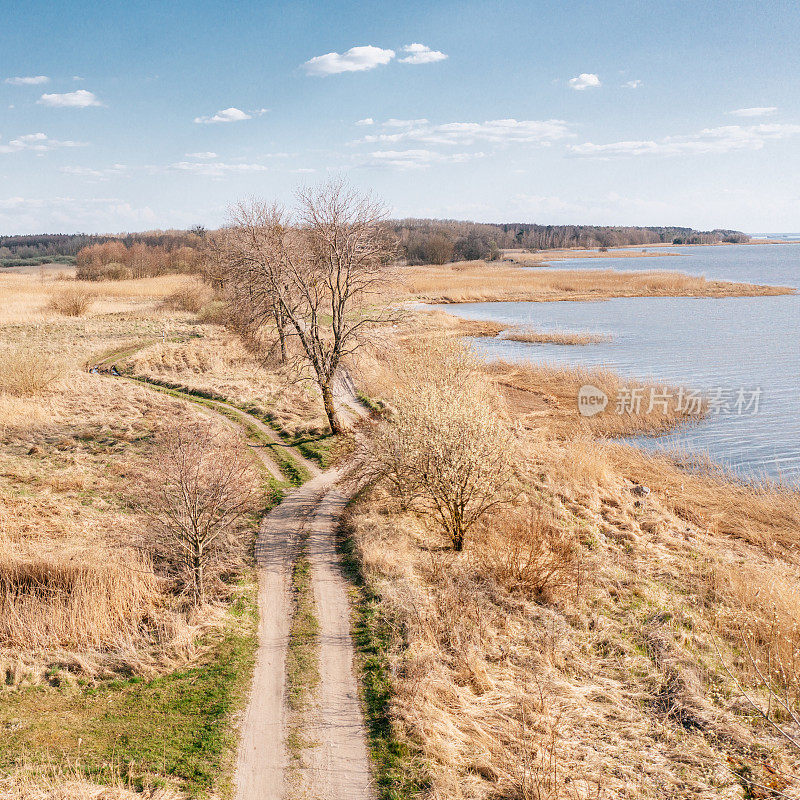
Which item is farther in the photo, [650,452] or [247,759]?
[650,452]

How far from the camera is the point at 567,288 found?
264 feet

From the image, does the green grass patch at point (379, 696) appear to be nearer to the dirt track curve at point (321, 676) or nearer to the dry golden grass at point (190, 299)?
the dirt track curve at point (321, 676)

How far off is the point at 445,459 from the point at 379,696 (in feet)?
22.6

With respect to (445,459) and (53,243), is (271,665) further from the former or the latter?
(53,243)

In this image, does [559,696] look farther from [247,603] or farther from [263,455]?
[263,455]

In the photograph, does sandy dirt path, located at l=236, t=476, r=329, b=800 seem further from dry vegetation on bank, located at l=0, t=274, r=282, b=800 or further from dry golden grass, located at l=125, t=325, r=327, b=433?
dry golden grass, located at l=125, t=325, r=327, b=433

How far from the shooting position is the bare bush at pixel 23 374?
93.2 ft

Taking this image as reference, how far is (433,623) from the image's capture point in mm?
11984

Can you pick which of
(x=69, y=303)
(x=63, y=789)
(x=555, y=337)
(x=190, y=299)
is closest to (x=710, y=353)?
(x=555, y=337)

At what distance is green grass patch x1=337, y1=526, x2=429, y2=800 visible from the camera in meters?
8.23

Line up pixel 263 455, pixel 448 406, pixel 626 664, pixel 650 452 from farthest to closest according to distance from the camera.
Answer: pixel 650 452 < pixel 263 455 < pixel 448 406 < pixel 626 664

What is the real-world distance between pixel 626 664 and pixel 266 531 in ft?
33.2

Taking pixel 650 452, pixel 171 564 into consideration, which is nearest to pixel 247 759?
pixel 171 564

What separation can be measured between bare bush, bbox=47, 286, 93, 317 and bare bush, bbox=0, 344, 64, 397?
98.8ft
